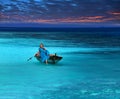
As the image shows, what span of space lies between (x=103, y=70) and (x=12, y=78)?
15.0ft

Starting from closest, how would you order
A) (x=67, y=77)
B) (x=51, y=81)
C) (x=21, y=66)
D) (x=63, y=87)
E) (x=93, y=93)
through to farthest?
(x=93, y=93) < (x=63, y=87) < (x=51, y=81) < (x=67, y=77) < (x=21, y=66)

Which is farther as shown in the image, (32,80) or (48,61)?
(48,61)

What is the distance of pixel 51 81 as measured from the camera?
14508mm

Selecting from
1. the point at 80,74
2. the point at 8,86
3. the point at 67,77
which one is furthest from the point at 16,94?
the point at 80,74

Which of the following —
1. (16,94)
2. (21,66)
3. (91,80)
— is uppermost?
(21,66)

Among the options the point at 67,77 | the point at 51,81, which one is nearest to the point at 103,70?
the point at 67,77

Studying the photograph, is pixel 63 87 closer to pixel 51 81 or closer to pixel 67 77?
pixel 51 81

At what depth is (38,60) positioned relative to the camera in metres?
21.1

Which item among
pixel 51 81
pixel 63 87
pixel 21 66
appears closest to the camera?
pixel 63 87

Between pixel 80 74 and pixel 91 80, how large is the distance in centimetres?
197

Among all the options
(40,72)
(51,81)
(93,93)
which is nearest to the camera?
(93,93)

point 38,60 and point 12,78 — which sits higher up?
point 38,60

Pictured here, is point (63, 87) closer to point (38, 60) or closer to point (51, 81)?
point (51, 81)

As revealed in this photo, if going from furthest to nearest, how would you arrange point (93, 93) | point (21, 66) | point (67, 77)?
point (21, 66) → point (67, 77) → point (93, 93)
